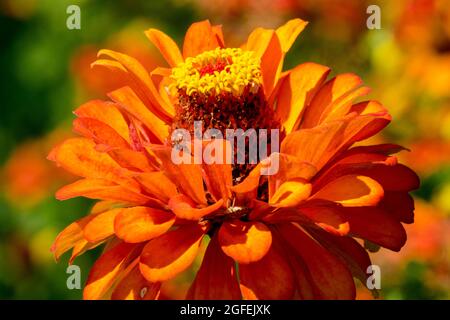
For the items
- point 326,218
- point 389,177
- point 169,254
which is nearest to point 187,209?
point 169,254

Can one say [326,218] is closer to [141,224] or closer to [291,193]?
[291,193]

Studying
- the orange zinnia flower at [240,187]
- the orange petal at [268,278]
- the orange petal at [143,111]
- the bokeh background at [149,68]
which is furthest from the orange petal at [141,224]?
the bokeh background at [149,68]

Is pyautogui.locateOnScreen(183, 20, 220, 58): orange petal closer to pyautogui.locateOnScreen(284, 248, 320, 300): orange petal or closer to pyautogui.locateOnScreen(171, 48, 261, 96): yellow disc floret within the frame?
pyautogui.locateOnScreen(171, 48, 261, 96): yellow disc floret

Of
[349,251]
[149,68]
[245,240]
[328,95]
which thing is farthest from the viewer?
[149,68]

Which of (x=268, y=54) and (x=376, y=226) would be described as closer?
(x=376, y=226)
